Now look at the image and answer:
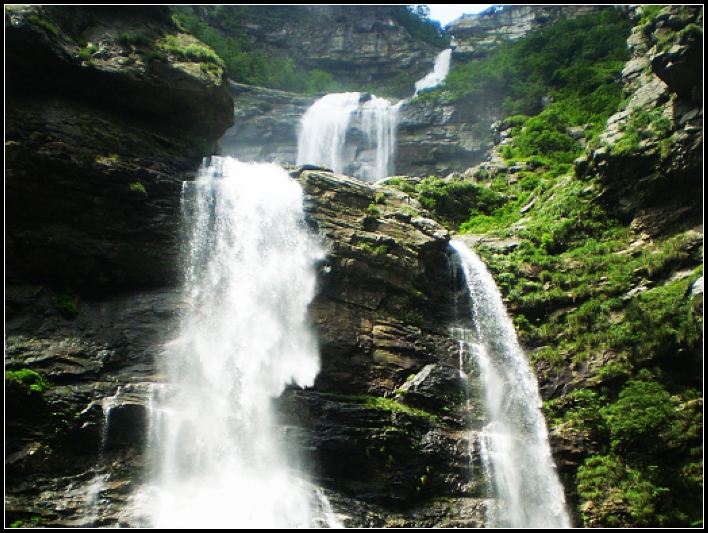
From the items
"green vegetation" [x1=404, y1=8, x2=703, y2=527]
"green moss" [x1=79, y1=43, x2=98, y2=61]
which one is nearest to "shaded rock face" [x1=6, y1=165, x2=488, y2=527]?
"green vegetation" [x1=404, y1=8, x2=703, y2=527]

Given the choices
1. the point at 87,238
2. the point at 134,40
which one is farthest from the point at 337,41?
the point at 87,238

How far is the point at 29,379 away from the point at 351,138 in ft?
83.9

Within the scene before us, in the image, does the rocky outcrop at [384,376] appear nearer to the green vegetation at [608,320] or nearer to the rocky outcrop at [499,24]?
the green vegetation at [608,320]

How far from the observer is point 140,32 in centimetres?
1873

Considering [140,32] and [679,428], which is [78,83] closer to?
[140,32]

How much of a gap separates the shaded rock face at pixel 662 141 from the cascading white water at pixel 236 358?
36.2 ft

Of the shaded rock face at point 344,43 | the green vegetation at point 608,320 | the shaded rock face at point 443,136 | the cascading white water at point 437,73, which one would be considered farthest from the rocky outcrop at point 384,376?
the shaded rock face at point 344,43

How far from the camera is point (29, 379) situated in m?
12.8

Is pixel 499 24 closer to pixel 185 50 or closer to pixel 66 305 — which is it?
pixel 185 50

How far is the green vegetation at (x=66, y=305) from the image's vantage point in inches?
575

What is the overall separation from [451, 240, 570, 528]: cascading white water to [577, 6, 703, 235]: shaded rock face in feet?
18.7

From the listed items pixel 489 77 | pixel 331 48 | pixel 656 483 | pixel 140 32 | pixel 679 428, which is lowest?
pixel 656 483

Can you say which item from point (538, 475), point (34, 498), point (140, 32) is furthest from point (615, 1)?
point (34, 498)

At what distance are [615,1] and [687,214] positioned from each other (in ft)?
88.1
